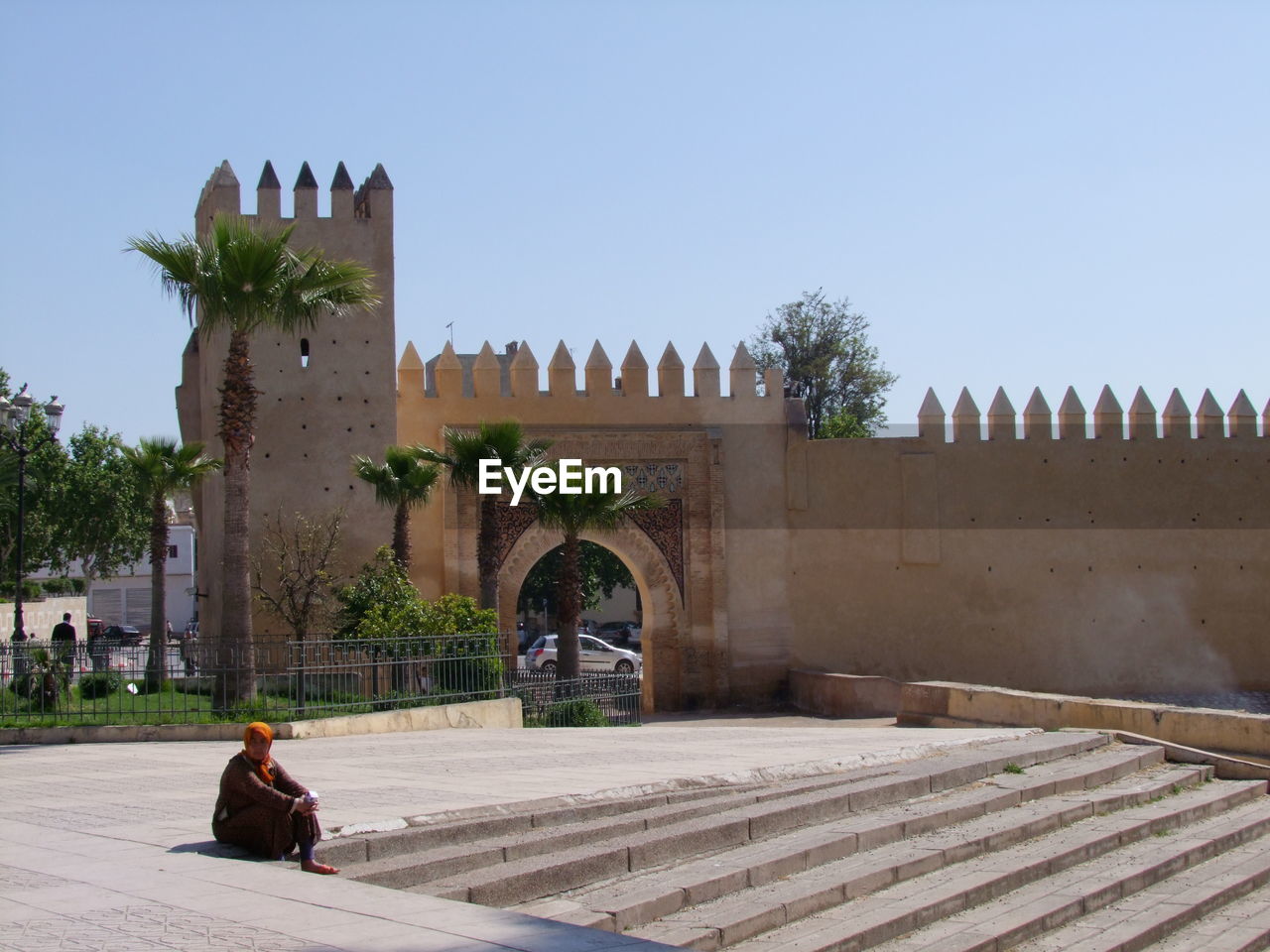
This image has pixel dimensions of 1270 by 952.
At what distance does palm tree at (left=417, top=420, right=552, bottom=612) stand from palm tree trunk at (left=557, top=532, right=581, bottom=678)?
852 millimetres

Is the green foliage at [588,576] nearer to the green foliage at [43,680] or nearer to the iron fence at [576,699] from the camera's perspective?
the iron fence at [576,699]

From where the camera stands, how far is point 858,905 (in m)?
6.05

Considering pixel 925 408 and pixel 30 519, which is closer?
pixel 925 408

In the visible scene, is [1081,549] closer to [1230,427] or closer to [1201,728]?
[1230,427]

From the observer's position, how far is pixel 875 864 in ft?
21.3

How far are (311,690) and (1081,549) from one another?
12413mm

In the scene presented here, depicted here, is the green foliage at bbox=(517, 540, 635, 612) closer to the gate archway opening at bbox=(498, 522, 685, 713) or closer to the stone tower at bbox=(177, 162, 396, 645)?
the gate archway opening at bbox=(498, 522, 685, 713)

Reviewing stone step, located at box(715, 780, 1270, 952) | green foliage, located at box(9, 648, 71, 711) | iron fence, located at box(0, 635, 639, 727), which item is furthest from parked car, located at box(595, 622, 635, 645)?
stone step, located at box(715, 780, 1270, 952)

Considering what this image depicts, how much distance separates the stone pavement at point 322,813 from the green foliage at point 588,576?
76.2 ft

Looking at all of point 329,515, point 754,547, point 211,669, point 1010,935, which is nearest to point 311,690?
point 211,669

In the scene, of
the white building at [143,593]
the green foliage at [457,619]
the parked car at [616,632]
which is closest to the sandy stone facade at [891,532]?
the green foliage at [457,619]

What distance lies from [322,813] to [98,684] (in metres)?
6.01

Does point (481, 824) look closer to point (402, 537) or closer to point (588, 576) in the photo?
point (402, 537)

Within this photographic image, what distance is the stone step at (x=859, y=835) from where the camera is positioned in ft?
18.0
